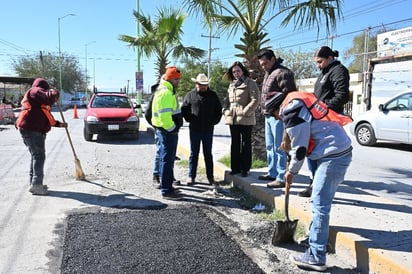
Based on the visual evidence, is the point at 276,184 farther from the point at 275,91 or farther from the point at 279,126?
the point at 275,91

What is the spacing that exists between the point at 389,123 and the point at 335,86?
722cm

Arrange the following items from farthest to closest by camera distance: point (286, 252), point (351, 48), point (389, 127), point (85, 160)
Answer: point (351, 48) → point (389, 127) → point (85, 160) → point (286, 252)

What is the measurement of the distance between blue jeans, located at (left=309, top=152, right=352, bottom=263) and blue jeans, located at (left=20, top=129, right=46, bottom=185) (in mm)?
4129

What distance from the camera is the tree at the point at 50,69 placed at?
177ft

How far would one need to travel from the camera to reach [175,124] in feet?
17.4

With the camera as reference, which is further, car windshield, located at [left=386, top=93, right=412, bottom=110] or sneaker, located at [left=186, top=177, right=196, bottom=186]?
car windshield, located at [left=386, top=93, right=412, bottom=110]

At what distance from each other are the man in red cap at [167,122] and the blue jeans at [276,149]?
52.1 inches

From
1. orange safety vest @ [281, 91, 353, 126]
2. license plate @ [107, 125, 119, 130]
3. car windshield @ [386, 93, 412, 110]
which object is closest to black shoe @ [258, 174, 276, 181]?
orange safety vest @ [281, 91, 353, 126]

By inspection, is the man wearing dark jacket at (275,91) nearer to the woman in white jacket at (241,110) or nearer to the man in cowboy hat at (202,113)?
the woman in white jacket at (241,110)

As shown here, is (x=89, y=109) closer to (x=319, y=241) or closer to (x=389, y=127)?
(x=389, y=127)

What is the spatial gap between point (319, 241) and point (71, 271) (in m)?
2.19

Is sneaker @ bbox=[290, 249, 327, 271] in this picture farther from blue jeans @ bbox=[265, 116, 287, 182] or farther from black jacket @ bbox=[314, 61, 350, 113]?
blue jeans @ bbox=[265, 116, 287, 182]

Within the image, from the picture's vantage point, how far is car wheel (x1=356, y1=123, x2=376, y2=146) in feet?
36.0

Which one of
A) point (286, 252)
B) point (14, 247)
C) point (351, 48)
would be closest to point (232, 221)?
point (286, 252)
